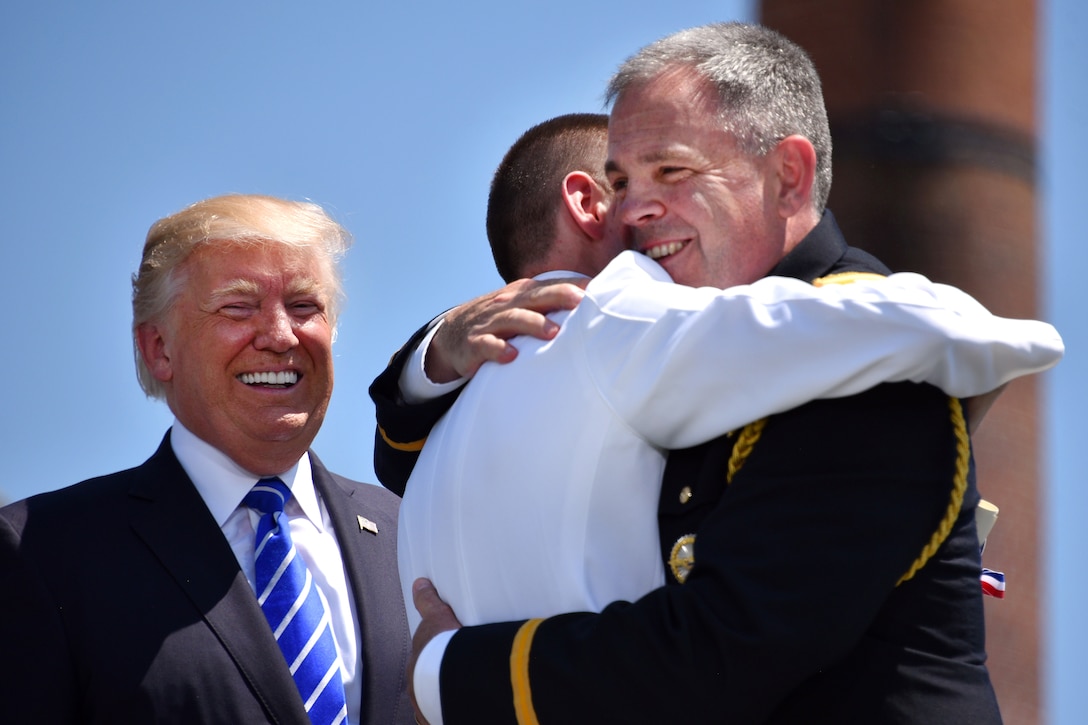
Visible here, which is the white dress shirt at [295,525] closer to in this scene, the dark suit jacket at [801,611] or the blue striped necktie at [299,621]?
the blue striped necktie at [299,621]

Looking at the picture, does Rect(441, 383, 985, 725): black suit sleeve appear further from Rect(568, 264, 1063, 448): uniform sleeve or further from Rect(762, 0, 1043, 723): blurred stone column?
Rect(762, 0, 1043, 723): blurred stone column

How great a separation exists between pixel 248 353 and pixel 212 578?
27.6 inches

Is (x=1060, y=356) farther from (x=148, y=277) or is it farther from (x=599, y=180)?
(x=148, y=277)

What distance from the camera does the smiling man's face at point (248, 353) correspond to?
12.5ft

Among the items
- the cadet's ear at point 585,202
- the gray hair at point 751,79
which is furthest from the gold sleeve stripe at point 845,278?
the cadet's ear at point 585,202

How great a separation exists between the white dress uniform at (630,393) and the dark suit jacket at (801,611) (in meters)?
0.07

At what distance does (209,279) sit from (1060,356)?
8.08 ft

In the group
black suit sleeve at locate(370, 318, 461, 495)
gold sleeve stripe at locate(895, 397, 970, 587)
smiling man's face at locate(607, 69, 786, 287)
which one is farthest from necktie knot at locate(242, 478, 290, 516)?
gold sleeve stripe at locate(895, 397, 970, 587)

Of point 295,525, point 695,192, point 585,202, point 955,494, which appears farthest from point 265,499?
point 955,494

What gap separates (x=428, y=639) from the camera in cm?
235

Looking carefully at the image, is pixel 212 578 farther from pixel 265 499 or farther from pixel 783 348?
pixel 783 348

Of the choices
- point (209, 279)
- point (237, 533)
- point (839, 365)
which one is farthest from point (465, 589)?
point (209, 279)

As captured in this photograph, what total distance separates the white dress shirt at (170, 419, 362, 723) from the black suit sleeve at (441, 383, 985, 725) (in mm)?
1448

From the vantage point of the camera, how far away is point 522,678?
2131 millimetres
